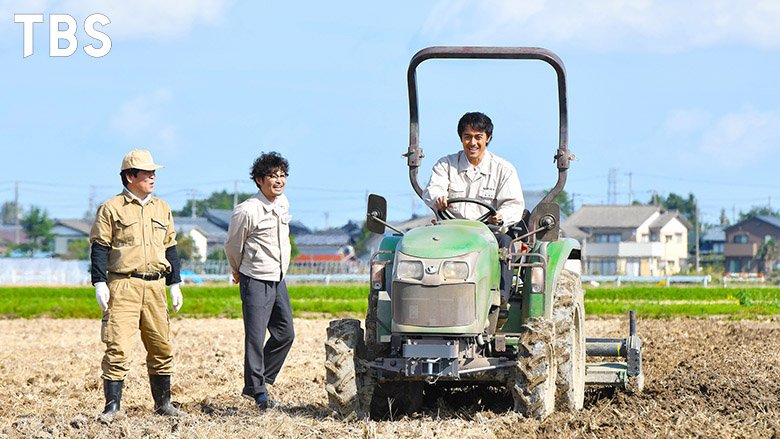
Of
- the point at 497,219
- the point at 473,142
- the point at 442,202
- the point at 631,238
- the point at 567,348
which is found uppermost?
the point at 631,238

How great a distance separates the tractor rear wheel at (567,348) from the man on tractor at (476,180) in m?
0.61

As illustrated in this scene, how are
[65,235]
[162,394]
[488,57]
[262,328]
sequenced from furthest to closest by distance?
[65,235] → [262,328] → [162,394] → [488,57]

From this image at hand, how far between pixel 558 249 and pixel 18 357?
8.64 metres

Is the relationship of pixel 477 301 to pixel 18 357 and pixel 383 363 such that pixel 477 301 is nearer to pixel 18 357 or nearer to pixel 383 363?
pixel 383 363

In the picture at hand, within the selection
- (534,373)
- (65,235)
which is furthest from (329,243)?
(534,373)

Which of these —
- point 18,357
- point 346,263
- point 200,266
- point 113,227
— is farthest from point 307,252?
point 113,227

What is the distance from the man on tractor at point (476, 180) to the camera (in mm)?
8406

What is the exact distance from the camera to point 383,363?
760cm

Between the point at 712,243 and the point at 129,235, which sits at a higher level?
the point at 712,243

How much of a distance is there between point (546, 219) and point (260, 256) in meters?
2.42

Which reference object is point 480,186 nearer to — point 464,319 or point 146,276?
point 464,319

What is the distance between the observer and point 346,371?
7.56 metres

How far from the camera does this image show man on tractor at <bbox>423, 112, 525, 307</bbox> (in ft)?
27.6

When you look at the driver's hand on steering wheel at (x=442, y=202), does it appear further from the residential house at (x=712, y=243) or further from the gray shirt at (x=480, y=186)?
the residential house at (x=712, y=243)
